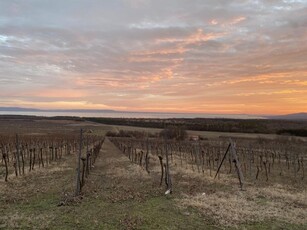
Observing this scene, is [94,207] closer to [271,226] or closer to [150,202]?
[150,202]

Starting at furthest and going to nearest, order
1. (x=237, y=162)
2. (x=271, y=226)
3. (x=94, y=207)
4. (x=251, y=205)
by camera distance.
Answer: (x=237, y=162) < (x=251, y=205) < (x=94, y=207) < (x=271, y=226)

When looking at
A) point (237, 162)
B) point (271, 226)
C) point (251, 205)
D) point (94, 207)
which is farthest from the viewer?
point (237, 162)

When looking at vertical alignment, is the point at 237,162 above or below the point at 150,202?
above

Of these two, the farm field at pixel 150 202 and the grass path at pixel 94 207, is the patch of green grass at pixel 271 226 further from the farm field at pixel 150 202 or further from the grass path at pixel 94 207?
the grass path at pixel 94 207

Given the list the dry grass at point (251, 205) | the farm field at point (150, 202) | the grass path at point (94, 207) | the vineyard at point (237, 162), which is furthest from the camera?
the vineyard at point (237, 162)

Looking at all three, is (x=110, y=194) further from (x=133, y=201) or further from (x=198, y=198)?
(x=198, y=198)

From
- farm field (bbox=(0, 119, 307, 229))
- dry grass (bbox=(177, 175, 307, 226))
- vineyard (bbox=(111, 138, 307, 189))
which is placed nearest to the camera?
farm field (bbox=(0, 119, 307, 229))

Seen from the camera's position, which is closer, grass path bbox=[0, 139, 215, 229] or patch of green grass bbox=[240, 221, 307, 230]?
patch of green grass bbox=[240, 221, 307, 230]

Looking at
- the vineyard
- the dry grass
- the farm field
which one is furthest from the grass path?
the vineyard

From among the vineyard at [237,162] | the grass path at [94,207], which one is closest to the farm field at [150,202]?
the grass path at [94,207]

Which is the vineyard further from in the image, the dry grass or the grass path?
the grass path

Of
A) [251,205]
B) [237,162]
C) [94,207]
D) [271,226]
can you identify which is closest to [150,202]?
[94,207]

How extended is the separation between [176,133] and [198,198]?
48.4 metres

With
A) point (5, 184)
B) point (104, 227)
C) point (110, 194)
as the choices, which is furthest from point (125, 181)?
point (104, 227)
